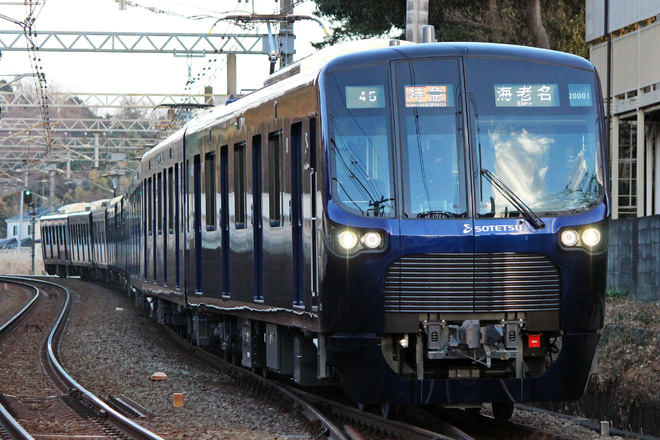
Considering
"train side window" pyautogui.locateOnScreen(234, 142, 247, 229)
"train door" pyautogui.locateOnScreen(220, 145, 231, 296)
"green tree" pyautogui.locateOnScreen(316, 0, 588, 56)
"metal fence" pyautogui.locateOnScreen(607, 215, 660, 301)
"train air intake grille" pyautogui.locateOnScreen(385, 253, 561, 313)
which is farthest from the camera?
"green tree" pyautogui.locateOnScreen(316, 0, 588, 56)

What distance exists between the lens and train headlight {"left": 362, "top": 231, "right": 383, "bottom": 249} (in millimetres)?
8680

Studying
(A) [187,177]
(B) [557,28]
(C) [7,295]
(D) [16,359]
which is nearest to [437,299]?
(A) [187,177]

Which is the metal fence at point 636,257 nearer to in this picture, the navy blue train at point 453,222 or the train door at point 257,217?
the train door at point 257,217

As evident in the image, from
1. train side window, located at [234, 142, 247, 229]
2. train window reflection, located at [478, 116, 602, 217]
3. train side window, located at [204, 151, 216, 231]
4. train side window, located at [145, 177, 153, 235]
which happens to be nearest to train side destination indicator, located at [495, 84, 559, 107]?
train window reflection, located at [478, 116, 602, 217]

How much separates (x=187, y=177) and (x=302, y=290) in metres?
6.12

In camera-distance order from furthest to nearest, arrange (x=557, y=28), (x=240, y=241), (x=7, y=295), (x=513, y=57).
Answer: (x=7, y=295) → (x=557, y=28) → (x=240, y=241) → (x=513, y=57)

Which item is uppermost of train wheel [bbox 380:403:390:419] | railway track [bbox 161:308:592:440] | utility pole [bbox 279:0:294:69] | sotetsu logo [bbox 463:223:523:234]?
utility pole [bbox 279:0:294:69]

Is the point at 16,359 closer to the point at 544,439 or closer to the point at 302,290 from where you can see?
the point at 302,290

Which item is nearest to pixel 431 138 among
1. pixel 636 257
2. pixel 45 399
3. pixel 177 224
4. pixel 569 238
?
pixel 569 238

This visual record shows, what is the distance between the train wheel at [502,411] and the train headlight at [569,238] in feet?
5.79

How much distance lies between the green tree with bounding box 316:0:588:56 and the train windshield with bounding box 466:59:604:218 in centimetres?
1678

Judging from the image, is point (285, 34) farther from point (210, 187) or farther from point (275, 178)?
point (275, 178)

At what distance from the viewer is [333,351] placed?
9.02m

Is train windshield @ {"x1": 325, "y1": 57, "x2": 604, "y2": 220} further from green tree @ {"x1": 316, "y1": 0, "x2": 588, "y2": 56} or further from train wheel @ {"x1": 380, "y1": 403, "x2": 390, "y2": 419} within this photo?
green tree @ {"x1": 316, "y1": 0, "x2": 588, "y2": 56}
